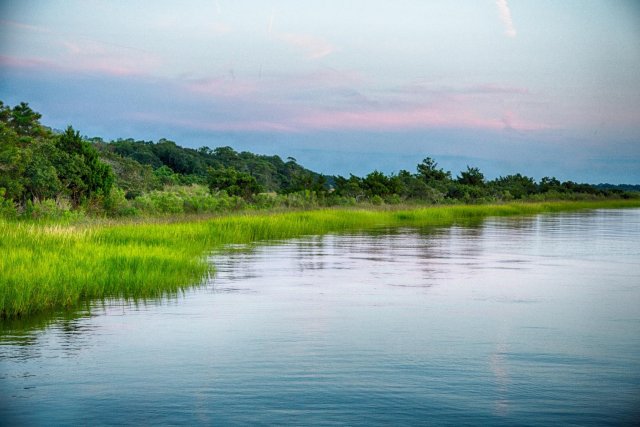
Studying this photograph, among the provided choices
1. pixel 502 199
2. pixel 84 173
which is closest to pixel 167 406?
pixel 84 173

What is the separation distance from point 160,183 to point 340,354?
5954 cm

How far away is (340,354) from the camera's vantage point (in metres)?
12.0

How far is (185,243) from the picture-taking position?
89.6ft

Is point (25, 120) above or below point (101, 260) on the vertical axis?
above

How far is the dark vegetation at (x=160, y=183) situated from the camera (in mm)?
34781

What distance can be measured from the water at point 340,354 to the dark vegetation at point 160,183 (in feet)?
52.7

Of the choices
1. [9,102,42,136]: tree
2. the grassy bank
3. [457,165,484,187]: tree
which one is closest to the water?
the grassy bank

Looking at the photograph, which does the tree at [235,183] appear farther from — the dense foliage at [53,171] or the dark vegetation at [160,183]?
the dense foliage at [53,171]

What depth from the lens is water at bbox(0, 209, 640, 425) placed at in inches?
359

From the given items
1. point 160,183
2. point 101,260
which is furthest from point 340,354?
point 160,183

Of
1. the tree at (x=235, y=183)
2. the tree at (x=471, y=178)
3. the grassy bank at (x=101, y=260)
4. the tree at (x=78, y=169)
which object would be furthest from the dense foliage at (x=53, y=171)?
the tree at (x=471, y=178)

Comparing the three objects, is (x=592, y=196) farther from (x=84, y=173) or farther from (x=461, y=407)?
(x=461, y=407)

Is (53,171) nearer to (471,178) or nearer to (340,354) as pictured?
(340,354)

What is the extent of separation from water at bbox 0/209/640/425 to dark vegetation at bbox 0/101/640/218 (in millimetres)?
16068
